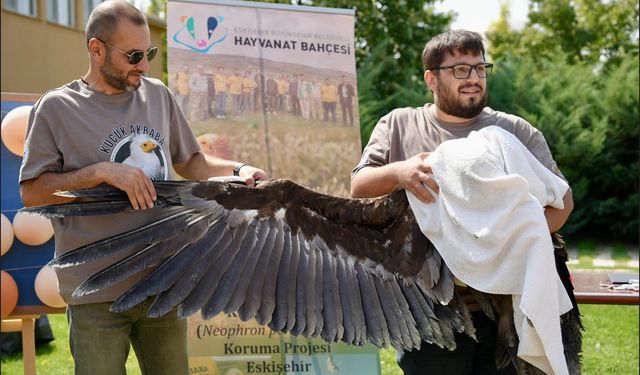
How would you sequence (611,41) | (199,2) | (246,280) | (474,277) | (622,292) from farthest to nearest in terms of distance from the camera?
(611,41), (199,2), (622,292), (246,280), (474,277)

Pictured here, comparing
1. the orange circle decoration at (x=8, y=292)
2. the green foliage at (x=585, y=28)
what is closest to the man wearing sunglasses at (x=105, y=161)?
the orange circle decoration at (x=8, y=292)

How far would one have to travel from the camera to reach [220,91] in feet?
13.0

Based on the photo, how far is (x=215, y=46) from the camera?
394 cm

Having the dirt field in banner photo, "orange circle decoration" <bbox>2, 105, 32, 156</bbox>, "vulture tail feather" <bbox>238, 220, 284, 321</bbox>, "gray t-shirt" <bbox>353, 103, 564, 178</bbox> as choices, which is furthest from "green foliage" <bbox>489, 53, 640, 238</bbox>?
"vulture tail feather" <bbox>238, 220, 284, 321</bbox>

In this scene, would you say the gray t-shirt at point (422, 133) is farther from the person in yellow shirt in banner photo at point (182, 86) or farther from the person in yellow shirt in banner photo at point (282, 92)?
the person in yellow shirt in banner photo at point (182, 86)

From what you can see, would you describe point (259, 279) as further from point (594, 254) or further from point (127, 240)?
point (594, 254)

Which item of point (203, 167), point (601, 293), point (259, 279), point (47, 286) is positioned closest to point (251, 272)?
point (259, 279)

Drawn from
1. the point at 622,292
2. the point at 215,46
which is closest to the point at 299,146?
the point at 215,46

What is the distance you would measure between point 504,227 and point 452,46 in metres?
0.74

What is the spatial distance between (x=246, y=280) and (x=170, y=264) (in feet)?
0.88

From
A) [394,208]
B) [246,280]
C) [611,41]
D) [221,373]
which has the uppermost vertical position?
[611,41]

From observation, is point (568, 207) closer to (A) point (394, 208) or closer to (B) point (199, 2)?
(A) point (394, 208)

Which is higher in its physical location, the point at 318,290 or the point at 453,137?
the point at 453,137

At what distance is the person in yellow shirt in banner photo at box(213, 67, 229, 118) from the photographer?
13.0 feet
